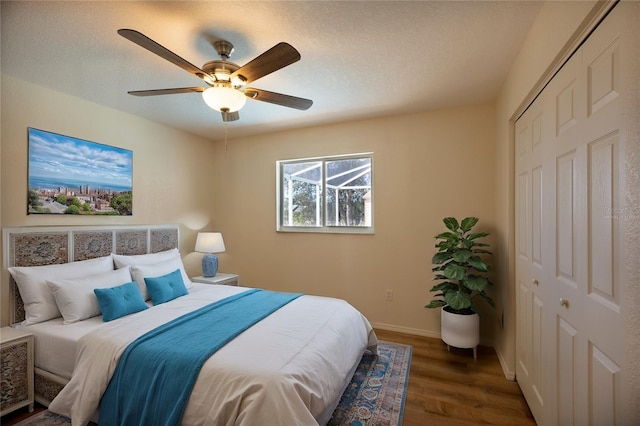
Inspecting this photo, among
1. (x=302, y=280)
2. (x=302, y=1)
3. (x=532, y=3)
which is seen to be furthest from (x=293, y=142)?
(x=532, y=3)

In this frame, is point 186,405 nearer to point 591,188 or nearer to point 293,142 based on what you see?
point 591,188

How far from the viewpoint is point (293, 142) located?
395cm

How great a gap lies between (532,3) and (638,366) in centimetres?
182

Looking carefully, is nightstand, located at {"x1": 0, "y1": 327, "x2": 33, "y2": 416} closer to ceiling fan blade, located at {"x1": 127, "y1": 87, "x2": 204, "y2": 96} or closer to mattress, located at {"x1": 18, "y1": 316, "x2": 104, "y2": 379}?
mattress, located at {"x1": 18, "y1": 316, "x2": 104, "y2": 379}

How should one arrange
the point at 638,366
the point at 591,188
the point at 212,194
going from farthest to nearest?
the point at 212,194, the point at 591,188, the point at 638,366

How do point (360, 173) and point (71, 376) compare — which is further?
point (360, 173)

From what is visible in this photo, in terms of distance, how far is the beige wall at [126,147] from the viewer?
2330 millimetres

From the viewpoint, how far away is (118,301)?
7.43 ft

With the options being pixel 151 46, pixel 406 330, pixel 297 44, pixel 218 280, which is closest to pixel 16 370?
pixel 218 280

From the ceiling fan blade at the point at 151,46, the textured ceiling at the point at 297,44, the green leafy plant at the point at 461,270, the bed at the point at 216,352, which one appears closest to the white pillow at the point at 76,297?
the bed at the point at 216,352

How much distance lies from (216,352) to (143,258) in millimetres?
1971

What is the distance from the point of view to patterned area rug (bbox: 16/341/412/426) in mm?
1856

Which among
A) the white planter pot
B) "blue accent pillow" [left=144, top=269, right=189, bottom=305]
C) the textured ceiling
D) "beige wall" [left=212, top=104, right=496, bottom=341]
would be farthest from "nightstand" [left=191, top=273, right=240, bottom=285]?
the white planter pot

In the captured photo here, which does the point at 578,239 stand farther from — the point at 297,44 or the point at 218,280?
the point at 218,280
